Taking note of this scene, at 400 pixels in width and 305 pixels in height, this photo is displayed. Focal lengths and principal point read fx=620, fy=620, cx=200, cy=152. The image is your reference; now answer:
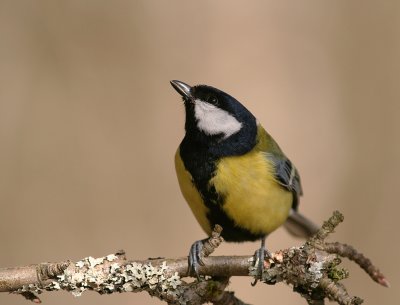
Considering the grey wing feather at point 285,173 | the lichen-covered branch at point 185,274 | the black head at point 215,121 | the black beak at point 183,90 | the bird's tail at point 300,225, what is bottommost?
the bird's tail at point 300,225

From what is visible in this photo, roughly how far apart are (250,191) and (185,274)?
2.23ft

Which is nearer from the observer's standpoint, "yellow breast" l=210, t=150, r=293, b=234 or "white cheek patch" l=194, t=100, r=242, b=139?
"yellow breast" l=210, t=150, r=293, b=234

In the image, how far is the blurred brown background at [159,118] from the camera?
14.7 feet

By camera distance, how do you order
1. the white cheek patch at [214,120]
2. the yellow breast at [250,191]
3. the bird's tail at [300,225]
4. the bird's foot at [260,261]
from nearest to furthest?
the bird's foot at [260,261] → the yellow breast at [250,191] → the white cheek patch at [214,120] → the bird's tail at [300,225]

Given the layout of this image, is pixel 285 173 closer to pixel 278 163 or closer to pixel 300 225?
pixel 278 163

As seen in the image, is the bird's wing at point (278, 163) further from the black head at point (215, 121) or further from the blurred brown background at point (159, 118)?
the blurred brown background at point (159, 118)

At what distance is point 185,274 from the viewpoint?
7.59 feet

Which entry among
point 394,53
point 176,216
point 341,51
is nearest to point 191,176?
point 176,216

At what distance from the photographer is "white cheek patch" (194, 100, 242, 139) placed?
9.61ft

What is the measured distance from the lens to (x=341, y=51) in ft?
16.2

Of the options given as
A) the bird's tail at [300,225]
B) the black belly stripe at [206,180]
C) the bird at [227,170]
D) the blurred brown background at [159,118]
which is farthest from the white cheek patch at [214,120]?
the blurred brown background at [159,118]

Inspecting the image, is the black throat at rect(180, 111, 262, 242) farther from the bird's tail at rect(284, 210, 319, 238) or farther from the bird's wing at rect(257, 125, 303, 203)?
the bird's tail at rect(284, 210, 319, 238)

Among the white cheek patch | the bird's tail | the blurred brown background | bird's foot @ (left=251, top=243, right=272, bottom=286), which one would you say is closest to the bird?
the white cheek patch

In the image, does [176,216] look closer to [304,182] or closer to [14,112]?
[304,182]
